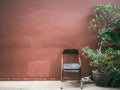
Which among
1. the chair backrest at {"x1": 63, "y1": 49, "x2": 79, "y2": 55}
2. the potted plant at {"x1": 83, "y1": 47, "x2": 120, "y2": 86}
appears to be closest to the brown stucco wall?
the chair backrest at {"x1": 63, "y1": 49, "x2": 79, "y2": 55}

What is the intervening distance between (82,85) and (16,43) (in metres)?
1.99

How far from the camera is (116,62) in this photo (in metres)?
5.11

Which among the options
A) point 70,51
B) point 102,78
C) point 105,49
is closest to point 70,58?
point 70,51

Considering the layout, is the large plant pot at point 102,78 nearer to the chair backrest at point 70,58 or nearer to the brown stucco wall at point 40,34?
the brown stucco wall at point 40,34

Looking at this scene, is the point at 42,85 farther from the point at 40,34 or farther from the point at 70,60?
the point at 40,34

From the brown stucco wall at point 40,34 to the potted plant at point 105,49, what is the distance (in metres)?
0.24

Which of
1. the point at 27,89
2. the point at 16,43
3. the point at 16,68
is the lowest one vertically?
the point at 27,89

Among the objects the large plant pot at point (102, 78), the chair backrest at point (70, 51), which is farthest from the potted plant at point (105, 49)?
the chair backrest at point (70, 51)

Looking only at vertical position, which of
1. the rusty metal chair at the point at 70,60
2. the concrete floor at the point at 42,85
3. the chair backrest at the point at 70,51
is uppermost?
the chair backrest at the point at 70,51

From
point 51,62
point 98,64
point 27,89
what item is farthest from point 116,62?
point 27,89

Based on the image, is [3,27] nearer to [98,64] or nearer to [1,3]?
[1,3]

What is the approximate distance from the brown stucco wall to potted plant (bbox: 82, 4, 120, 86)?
0.78 ft

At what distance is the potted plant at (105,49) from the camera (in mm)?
5008

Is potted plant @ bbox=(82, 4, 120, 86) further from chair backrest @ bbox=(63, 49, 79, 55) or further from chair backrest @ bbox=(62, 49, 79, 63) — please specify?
chair backrest @ bbox=(62, 49, 79, 63)
